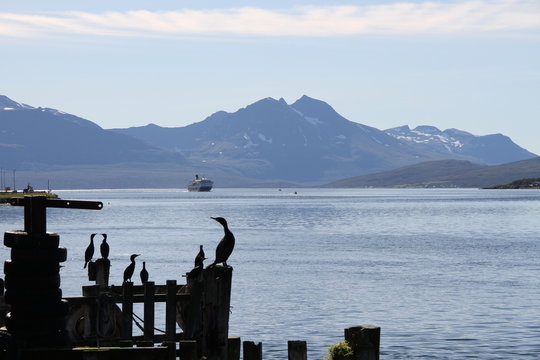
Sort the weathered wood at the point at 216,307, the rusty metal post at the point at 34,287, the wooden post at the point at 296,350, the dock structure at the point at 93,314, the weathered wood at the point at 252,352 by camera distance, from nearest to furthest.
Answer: the dock structure at the point at 93,314 < the rusty metal post at the point at 34,287 < the wooden post at the point at 296,350 < the weathered wood at the point at 216,307 < the weathered wood at the point at 252,352

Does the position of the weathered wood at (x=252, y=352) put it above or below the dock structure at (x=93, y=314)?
below

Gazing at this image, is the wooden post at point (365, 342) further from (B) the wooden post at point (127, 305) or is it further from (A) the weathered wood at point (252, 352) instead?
(B) the wooden post at point (127, 305)

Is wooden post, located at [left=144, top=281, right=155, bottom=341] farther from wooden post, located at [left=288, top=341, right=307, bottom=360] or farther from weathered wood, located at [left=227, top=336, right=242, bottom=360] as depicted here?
wooden post, located at [left=288, top=341, right=307, bottom=360]

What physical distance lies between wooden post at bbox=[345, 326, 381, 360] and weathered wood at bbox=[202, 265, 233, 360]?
2649 mm

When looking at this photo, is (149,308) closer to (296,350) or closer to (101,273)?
(101,273)

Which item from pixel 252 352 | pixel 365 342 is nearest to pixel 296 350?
pixel 365 342

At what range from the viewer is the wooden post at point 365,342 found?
17.2m

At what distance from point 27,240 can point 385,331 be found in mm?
27161

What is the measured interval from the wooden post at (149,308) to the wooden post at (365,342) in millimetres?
8999

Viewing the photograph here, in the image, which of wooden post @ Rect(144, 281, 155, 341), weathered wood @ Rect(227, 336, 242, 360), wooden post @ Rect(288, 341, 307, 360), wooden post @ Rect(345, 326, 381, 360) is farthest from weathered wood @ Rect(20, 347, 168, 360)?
wooden post @ Rect(144, 281, 155, 341)

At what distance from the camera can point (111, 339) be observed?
1008 inches

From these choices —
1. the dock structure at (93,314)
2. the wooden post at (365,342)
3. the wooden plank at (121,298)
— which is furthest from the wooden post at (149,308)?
the wooden post at (365,342)

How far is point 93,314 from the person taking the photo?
2527cm

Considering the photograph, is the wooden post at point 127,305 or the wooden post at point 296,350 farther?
the wooden post at point 127,305
